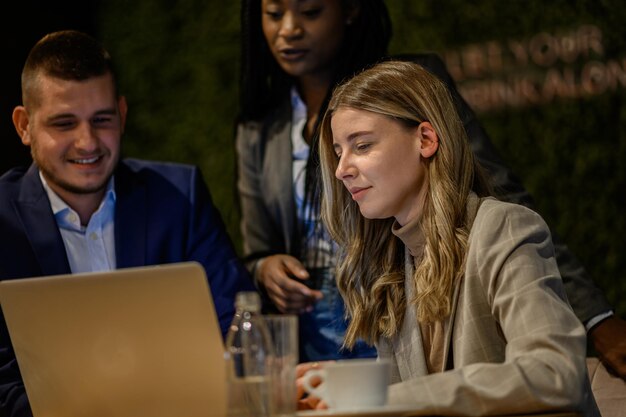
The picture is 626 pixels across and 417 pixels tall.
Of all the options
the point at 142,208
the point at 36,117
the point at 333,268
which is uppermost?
the point at 36,117

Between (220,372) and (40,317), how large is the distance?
1.08ft

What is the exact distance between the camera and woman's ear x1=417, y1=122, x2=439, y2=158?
2.10 m

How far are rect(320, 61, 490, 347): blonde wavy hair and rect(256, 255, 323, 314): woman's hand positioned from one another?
24.7 inches

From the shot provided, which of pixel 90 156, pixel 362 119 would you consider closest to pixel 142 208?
pixel 90 156

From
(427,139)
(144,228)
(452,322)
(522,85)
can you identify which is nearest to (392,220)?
(427,139)

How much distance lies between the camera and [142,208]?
2928 millimetres

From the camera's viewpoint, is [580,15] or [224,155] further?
[224,155]

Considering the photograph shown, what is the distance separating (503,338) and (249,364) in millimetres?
595

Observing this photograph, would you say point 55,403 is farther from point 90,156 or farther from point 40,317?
point 90,156

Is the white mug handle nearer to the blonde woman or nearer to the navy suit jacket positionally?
the blonde woman

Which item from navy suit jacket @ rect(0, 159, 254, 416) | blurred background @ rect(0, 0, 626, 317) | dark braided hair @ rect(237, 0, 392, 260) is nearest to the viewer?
navy suit jacket @ rect(0, 159, 254, 416)

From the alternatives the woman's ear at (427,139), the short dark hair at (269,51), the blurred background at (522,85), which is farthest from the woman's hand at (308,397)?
the blurred background at (522,85)

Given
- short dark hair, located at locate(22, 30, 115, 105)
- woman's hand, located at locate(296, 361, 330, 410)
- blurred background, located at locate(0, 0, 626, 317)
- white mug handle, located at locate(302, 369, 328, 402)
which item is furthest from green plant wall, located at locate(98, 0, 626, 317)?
white mug handle, located at locate(302, 369, 328, 402)

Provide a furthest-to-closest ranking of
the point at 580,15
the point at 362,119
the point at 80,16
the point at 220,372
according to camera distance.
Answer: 1. the point at 80,16
2. the point at 580,15
3. the point at 362,119
4. the point at 220,372
